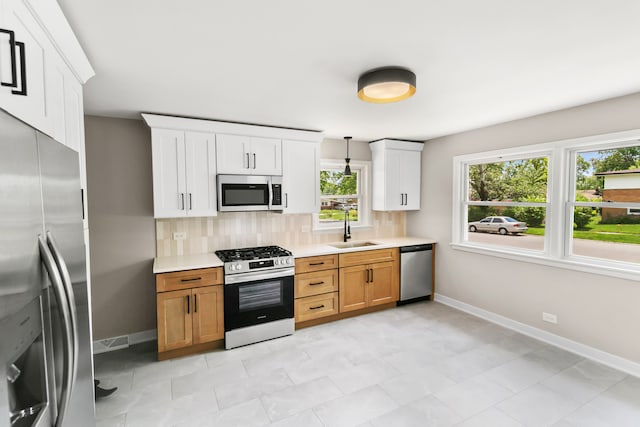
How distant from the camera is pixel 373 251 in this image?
13.4 feet

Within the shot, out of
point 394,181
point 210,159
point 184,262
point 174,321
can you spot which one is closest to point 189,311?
point 174,321

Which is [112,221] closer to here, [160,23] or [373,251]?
[160,23]

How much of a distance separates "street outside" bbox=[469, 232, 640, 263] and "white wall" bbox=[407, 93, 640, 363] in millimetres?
226

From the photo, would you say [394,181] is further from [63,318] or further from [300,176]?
[63,318]

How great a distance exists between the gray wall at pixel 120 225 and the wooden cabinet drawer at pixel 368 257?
221 centimetres

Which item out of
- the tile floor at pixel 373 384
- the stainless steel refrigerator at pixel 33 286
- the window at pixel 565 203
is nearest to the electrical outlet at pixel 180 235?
the tile floor at pixel 373 384

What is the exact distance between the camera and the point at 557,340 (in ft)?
10.5

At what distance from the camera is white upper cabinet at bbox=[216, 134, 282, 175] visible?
3.39m

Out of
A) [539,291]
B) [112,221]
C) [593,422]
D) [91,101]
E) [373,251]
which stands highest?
[91,101]

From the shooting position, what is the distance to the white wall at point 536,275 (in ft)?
9.09

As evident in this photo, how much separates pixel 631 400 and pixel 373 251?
2561 millimetres

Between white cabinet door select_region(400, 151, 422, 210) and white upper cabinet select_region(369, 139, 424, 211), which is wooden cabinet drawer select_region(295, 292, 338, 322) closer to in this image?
white upper cabinet select_region(369, 139, 424, 211)

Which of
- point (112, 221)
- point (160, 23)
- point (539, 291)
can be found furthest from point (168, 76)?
point (539, 291)

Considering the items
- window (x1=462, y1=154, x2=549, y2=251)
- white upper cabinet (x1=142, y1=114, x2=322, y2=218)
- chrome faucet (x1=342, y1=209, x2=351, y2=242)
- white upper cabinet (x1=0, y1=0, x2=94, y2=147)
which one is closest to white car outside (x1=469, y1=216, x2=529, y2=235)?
window (x1=462, y1=154, x2=549, y2=251)
